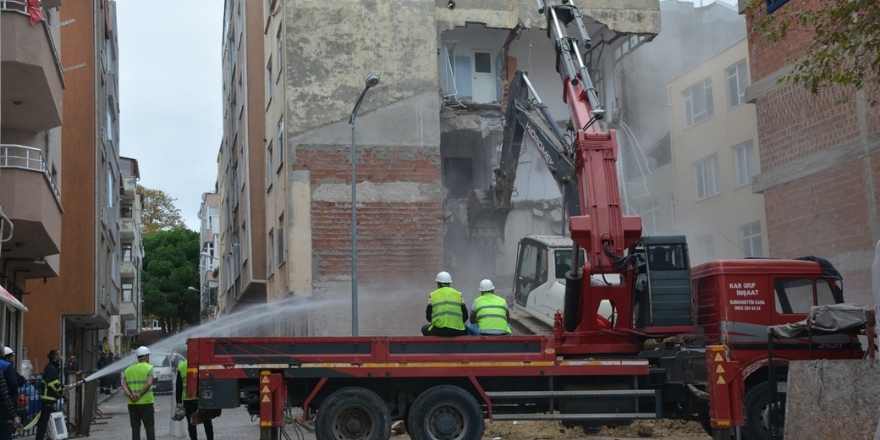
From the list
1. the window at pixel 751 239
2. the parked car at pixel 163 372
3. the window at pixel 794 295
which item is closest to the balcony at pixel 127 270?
the parked car at pixel 163 372

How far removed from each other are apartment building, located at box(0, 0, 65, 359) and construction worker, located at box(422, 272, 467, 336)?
20.7ft

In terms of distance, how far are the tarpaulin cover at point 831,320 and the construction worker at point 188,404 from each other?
7.35 meters

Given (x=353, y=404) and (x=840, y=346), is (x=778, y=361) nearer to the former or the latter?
(x=840, y=346)

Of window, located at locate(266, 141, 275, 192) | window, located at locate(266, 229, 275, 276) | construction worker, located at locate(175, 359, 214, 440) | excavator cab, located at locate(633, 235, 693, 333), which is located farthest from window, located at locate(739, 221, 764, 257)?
construction worker, located at locate(175, 359, 214, 440)

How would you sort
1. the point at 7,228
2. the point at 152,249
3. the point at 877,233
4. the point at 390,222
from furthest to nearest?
the point at 152,249 → the point at 390,222 → the point at 877,233 → the point at 7,228

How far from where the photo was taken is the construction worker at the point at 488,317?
1398cm

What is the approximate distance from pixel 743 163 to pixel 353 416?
2373 cm

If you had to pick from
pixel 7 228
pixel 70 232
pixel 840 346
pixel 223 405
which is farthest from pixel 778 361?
pixel 70 232

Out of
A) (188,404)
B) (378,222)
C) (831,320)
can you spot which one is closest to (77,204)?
(378,222)

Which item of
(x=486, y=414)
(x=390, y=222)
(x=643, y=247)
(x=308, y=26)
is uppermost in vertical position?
(x=308, y=26)

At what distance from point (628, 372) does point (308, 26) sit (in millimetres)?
18576

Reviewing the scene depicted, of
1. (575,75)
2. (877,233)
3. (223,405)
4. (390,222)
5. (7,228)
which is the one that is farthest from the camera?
(390,222)

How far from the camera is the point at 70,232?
30156 millimetres

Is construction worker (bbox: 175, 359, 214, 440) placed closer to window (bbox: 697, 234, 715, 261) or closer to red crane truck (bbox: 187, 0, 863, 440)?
red crane truck (bbox: 187, 0, 863, 440)
